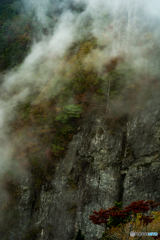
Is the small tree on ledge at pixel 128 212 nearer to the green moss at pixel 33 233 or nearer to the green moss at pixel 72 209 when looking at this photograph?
the green moss at pixel 72 209

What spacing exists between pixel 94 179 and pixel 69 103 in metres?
5.64

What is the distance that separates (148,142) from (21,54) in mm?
19959

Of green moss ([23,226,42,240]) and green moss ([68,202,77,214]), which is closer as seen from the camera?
green moss ([68,202,77,214])

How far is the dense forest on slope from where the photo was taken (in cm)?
1113

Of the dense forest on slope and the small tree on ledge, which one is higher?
the small tree on ledge

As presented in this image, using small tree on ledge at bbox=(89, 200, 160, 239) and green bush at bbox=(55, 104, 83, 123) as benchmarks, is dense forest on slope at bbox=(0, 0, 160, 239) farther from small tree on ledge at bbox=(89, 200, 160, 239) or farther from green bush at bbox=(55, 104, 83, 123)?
small tree on ledge at bbox=(89, 200, 160, 239)

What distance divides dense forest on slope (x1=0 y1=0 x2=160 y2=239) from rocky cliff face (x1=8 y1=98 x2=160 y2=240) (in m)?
0.37

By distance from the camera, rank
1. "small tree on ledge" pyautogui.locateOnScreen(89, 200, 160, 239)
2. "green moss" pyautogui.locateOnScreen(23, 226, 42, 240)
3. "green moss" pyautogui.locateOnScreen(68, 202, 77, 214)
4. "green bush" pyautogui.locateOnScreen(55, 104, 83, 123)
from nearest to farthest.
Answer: "small tree on ledge" pyautogui.locateOnScreen(89, 200, 160, 239)
"green moss" pyautogui.locateOnScreen(68, 202, 77, 214)
"green moss" pyautogui.locateOnScreen(23, 226, 42, 240)
"green bush" pyautogui.locateOnScreen(55, 104, 83, 123)

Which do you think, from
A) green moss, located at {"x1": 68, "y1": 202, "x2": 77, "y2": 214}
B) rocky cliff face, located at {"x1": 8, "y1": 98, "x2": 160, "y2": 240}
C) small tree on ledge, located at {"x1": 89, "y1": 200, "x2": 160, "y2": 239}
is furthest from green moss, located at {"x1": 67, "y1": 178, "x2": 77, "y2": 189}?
small tree on ledge, located at {"x1": 89, "y1": 200, "x2": 160, "y2": 239}

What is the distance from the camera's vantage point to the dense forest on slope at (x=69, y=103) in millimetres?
11133

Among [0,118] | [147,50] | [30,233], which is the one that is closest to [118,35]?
[147,50]

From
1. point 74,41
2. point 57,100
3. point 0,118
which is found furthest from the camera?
point 74,41

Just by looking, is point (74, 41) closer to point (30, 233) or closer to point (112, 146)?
point (112, 146)

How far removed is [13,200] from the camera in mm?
11945
